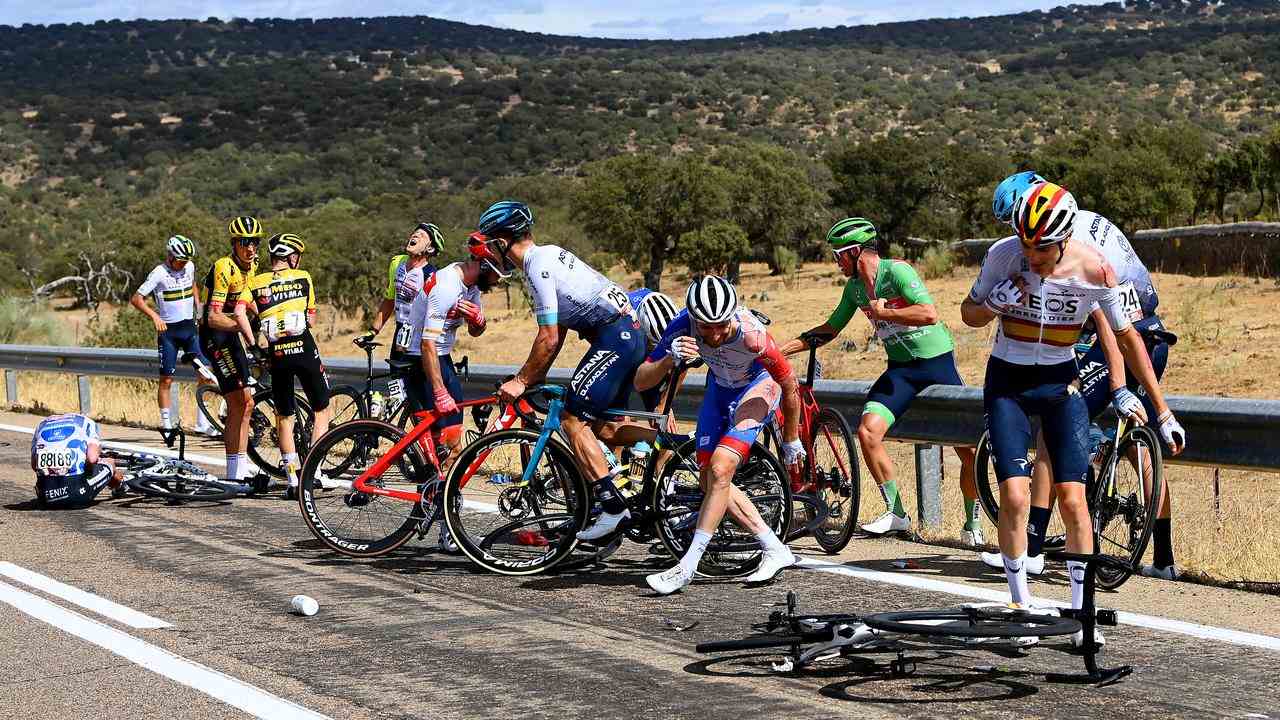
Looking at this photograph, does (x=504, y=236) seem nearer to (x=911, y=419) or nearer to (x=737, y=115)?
(x=911, y=419)

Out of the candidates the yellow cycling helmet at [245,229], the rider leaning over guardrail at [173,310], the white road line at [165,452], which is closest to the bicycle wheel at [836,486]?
the yellow cycling helmet at [245,229]

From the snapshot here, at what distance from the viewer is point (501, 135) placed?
4604 inches

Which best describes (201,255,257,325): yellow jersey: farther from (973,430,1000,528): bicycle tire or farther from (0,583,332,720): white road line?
(973,430,1000,528): bicycle tire

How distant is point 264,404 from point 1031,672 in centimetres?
1008

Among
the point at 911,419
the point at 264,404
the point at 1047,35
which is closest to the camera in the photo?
the point at 911,419

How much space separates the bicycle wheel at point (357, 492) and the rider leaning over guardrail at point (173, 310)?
6.83 metres

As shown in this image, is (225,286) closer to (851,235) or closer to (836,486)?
(851,235)

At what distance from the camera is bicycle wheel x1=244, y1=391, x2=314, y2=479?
12.2 m

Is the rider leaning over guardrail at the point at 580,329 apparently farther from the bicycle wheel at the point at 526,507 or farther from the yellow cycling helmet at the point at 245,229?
the yellow cycling helmet at the point at 245,229

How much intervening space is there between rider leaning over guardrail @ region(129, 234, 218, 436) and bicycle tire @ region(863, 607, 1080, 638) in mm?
10713

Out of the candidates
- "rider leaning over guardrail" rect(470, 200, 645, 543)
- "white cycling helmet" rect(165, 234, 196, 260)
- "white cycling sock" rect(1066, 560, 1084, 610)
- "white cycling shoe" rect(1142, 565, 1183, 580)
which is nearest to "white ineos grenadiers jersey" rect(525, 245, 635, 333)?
"rider leaning over guardrail" rect(470, 200, 645, 543)

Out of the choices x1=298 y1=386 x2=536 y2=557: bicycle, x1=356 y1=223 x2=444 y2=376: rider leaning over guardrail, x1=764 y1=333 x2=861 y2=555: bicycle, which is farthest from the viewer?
x1=356 y1=223 x2=444 y2=376: rider leaning over guardrail

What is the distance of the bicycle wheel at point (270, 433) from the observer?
40.1 feet

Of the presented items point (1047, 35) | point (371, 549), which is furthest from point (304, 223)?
point (1047, 35)
